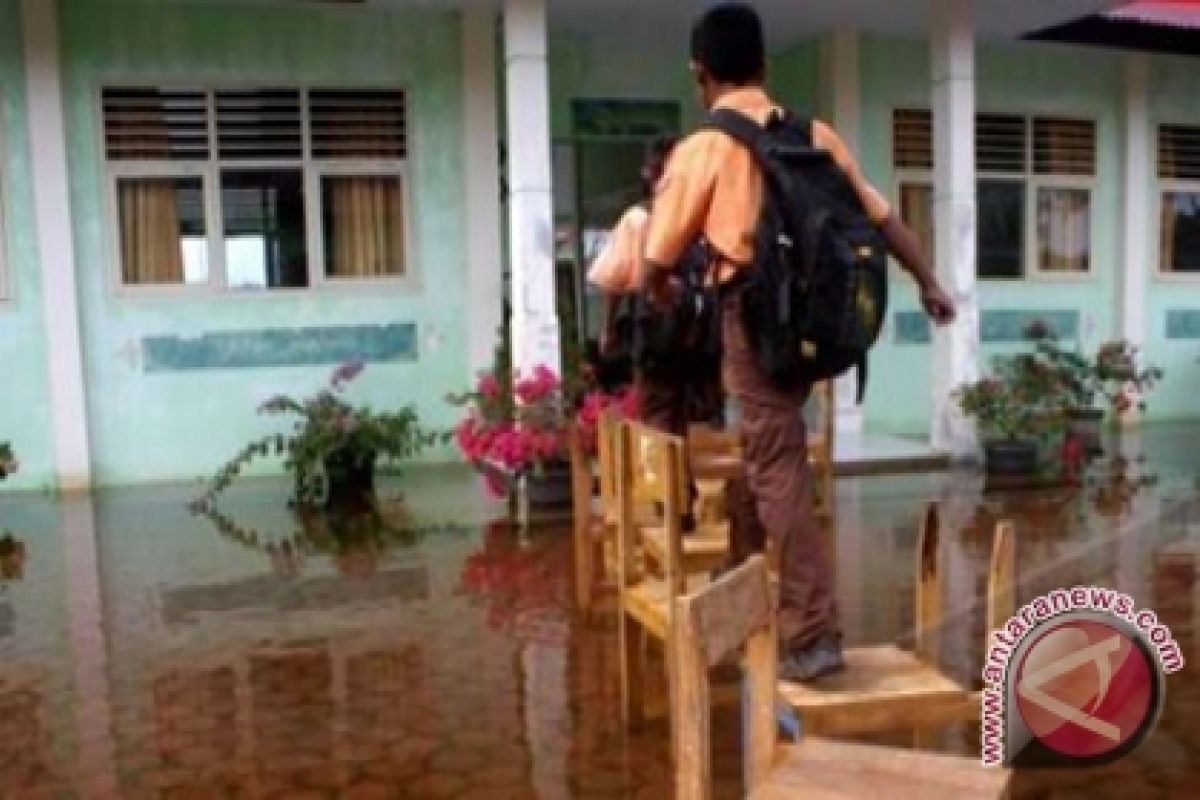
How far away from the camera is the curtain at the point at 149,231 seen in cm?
771

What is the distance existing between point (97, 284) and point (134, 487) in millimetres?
1318

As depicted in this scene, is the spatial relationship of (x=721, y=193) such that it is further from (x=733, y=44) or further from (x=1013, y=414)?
(x=1013, y=414)

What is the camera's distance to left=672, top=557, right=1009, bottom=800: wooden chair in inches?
61.5

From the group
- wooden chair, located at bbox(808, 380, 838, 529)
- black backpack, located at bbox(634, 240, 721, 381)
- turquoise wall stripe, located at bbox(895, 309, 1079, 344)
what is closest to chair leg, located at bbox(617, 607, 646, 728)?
black backpack, located at bbox(634, 240, 721, 381)

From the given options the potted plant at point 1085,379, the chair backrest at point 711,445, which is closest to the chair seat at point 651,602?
the chair backrest at point 711,445

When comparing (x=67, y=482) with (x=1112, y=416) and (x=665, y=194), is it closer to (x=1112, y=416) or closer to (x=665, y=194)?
(x=665, y=194)

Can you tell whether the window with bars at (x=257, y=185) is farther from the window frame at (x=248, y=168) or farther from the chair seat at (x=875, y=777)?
the chair seat at (x=875, y=777)

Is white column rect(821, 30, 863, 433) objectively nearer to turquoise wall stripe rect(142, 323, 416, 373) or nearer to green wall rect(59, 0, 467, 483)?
green wall rect(59, 0, 467, 483)

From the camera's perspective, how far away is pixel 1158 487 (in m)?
6.84

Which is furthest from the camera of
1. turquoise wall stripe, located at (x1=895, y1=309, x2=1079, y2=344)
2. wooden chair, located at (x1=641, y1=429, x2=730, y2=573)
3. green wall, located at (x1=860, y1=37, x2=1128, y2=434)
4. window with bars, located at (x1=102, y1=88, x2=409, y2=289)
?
turquoise wall stripe, located at (x1=895, y1=309, x2=1079, y2=344)

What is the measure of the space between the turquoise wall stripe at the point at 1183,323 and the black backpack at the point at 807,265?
878 centimetres

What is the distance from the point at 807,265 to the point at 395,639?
2.41 meters

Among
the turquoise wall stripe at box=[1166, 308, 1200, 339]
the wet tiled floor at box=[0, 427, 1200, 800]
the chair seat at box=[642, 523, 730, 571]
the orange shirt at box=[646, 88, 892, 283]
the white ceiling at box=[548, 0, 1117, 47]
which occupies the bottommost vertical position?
the wet tiled floor at box=[0, 427, 1200, 800]

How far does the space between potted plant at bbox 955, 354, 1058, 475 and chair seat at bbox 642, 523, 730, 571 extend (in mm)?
4112
